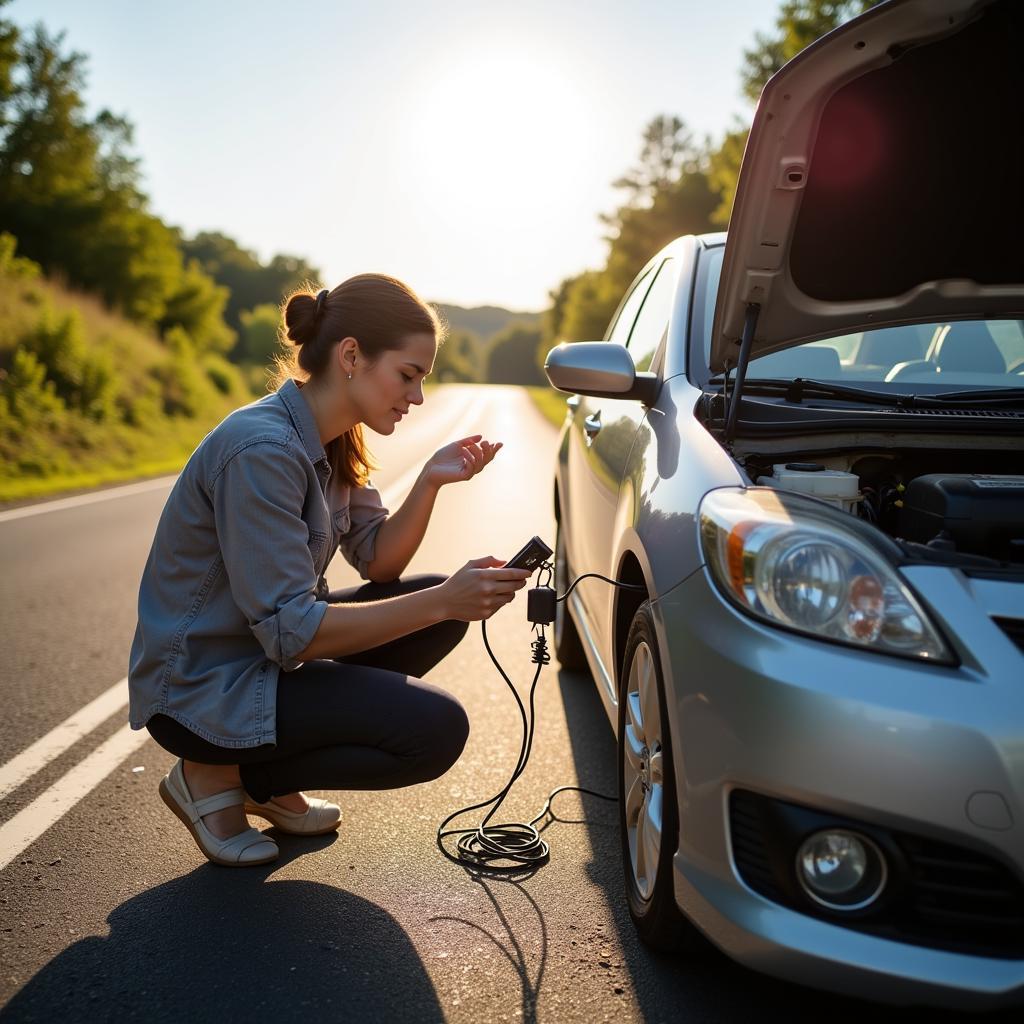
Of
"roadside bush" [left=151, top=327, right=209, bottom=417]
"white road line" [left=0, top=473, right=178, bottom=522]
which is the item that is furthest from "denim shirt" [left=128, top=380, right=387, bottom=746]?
"roadside bush" [left=151, top=327, right=209, bottom=417]

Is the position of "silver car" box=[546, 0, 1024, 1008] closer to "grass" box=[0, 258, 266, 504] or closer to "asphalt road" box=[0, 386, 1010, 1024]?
"asphalt road" box=[0, 386, 1010, 1024]

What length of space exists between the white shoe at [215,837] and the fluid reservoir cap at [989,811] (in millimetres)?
1876

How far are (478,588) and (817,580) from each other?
94cm

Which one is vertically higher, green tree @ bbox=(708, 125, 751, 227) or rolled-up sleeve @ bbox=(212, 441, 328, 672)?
green tree @ bbox=(708, 125, 751, 227)

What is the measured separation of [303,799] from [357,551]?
0.85 meters

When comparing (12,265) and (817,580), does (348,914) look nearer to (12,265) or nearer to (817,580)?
(817,580)

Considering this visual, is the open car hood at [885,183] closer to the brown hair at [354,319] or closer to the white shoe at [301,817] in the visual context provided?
the brown hair at [354,319]

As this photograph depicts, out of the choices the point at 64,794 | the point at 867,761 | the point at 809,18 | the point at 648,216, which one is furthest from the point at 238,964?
the point at 648,216

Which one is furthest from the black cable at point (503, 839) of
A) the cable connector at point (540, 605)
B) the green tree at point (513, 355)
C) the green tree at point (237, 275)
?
the green tree at point (513, 355)

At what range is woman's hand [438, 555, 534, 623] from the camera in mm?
2689

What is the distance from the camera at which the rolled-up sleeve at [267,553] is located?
2.67m

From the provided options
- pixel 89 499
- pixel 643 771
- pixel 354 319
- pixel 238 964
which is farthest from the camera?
pixel 89 499

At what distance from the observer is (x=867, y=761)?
1784 millimetres

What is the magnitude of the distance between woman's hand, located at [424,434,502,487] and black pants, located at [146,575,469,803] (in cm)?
72
